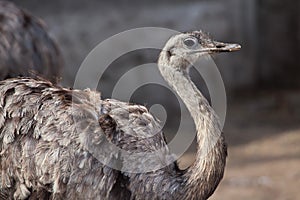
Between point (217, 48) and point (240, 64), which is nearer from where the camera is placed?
point (217, 48)

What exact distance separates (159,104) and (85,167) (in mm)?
4330

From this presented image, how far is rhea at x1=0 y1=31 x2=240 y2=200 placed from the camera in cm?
377

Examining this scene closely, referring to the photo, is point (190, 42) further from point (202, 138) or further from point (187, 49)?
point (202, 138)

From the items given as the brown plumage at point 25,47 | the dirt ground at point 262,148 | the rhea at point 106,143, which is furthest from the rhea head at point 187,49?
the dirt ground at point 262,148

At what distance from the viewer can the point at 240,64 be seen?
859 cm

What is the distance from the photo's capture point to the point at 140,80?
7812 millimetres

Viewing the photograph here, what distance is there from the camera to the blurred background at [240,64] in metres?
6.76

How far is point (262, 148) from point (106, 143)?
11.9 feet

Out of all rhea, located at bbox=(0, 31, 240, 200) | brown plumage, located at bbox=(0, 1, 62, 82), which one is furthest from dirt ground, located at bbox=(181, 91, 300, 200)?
rhea, located at bbox=(0, 31, 240, 200)

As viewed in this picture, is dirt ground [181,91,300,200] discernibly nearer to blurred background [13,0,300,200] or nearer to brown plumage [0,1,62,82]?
blurred background [13,0,300,200]

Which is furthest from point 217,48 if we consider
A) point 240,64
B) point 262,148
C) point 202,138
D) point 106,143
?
point 240,64

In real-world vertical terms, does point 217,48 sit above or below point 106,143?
above

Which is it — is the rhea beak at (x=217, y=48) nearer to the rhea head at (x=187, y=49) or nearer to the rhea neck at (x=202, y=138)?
the rhea head at (x=187, y=49)

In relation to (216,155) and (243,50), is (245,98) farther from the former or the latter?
(216,155)
